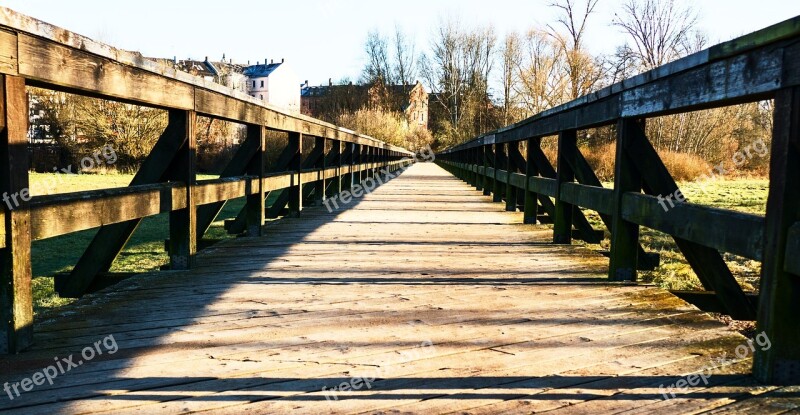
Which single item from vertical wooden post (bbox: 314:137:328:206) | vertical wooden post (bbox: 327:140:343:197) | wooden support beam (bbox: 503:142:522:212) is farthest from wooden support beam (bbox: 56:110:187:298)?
vertical wooden post (bbox: 327:140:343:197)

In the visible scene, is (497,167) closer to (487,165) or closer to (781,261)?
(487,165)

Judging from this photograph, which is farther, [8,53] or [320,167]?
[320,167]

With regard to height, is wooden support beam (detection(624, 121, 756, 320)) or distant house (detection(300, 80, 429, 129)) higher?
distant house (detection(300, 80, 429, 129))

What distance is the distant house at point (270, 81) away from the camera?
86688 millimetres

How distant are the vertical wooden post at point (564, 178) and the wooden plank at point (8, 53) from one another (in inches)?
150

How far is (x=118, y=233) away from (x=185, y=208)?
1.63 feet

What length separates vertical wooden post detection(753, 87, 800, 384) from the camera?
1865 millimetres

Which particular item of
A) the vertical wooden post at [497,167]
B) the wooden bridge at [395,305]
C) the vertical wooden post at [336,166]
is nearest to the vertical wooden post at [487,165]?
the vertical wooden post at [497,167]

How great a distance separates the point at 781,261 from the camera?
6.17 feet

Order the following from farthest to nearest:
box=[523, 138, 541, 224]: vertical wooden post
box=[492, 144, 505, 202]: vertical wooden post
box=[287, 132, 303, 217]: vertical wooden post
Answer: box=[492, 144, 505, 202]: vertical wooden post, box=[287, 132, 303, 217]: vertical wooden post, box=[523, 138, 541, 224]: vertical wooden post

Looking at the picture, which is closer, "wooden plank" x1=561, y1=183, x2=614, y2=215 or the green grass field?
"wooden plank" x1=561, y1=183, x2=614, y2=215

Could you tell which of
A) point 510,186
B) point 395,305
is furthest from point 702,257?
point 510,186

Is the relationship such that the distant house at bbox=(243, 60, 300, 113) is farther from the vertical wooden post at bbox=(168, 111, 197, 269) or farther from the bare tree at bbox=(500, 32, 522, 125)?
the vertical wooden post at bbox=(168, 111, 197, 269)

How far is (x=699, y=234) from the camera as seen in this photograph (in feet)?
7.95
